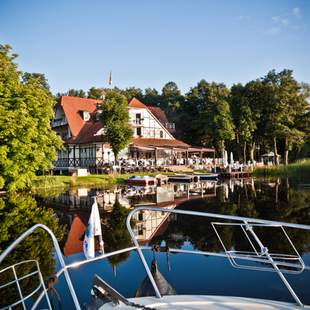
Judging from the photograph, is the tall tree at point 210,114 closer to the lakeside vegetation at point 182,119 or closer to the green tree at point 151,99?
the lakeside vegetation at point 182,119

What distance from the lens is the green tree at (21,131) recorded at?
766 inches

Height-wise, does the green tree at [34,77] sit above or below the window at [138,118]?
above

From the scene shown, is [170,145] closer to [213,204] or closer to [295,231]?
[213,204]

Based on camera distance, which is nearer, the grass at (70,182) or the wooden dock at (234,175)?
the grass at (70,182)

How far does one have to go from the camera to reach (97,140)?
35062 millimetres

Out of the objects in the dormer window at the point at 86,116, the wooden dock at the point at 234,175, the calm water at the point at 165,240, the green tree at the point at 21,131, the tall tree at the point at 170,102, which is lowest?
the calm water at the point at 165,240

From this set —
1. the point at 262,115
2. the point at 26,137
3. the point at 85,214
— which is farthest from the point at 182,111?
the point at 85,214

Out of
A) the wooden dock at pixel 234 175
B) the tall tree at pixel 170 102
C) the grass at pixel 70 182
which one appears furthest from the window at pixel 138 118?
the tall tree at pixel 170 102

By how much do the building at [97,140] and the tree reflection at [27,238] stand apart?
19.1 m

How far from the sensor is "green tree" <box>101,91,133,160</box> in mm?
31219

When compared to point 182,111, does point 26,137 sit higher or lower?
lower

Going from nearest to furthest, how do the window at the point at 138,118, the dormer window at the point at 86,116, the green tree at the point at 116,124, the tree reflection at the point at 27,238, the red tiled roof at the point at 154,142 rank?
the tree reflection at the point at 27,238 < the green tree at the point at 116,124 < the red tiled roof at the point at 154,142 < the window at the point at 138,118 < the dormer window at the point at 86,116

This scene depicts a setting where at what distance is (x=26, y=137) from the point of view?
65.6 ft

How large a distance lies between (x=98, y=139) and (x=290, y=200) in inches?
901
